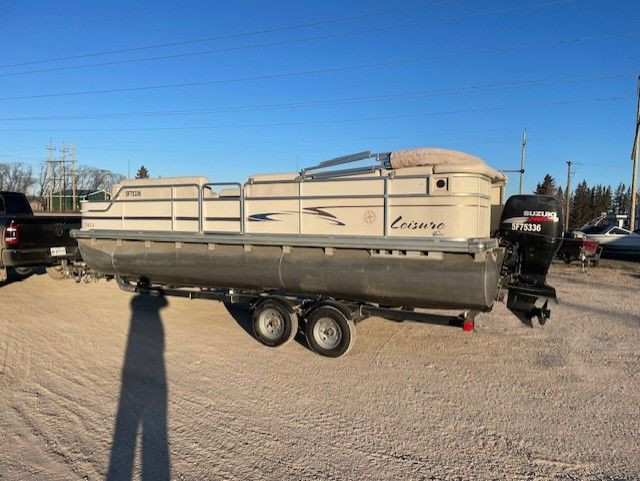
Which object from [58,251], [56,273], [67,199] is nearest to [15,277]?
[56,273]

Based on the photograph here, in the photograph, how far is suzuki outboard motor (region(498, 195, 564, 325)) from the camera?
266 inches

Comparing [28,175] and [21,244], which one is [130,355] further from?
[28,175]

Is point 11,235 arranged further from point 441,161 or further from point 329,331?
point 441,161

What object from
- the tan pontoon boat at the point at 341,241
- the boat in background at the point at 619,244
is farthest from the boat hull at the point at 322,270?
the boat in background at the point at 619,244

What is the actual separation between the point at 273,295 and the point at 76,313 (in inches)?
159

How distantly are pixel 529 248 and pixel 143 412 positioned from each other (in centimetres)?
506

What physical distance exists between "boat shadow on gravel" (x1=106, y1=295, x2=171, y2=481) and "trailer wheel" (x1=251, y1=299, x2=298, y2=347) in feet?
4.21

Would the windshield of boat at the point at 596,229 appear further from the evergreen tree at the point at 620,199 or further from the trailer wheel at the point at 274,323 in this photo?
the evergreen tree at the point at 620,199

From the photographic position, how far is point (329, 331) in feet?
21.5

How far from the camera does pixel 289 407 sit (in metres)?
4.83

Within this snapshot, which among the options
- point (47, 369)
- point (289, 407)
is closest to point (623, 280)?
point (289, 407)

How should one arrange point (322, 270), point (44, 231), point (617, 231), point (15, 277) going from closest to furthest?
point (322, 270) < point (44, 231) < point (15, 277) < point (617, 231)

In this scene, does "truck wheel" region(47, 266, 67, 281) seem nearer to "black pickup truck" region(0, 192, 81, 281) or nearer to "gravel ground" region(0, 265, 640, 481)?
"black pickup truck" region(0, 192, 81, 281)

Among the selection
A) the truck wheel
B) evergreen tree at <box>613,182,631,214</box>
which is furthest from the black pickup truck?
evergreen tree at <box>613,182,631,214</box>
